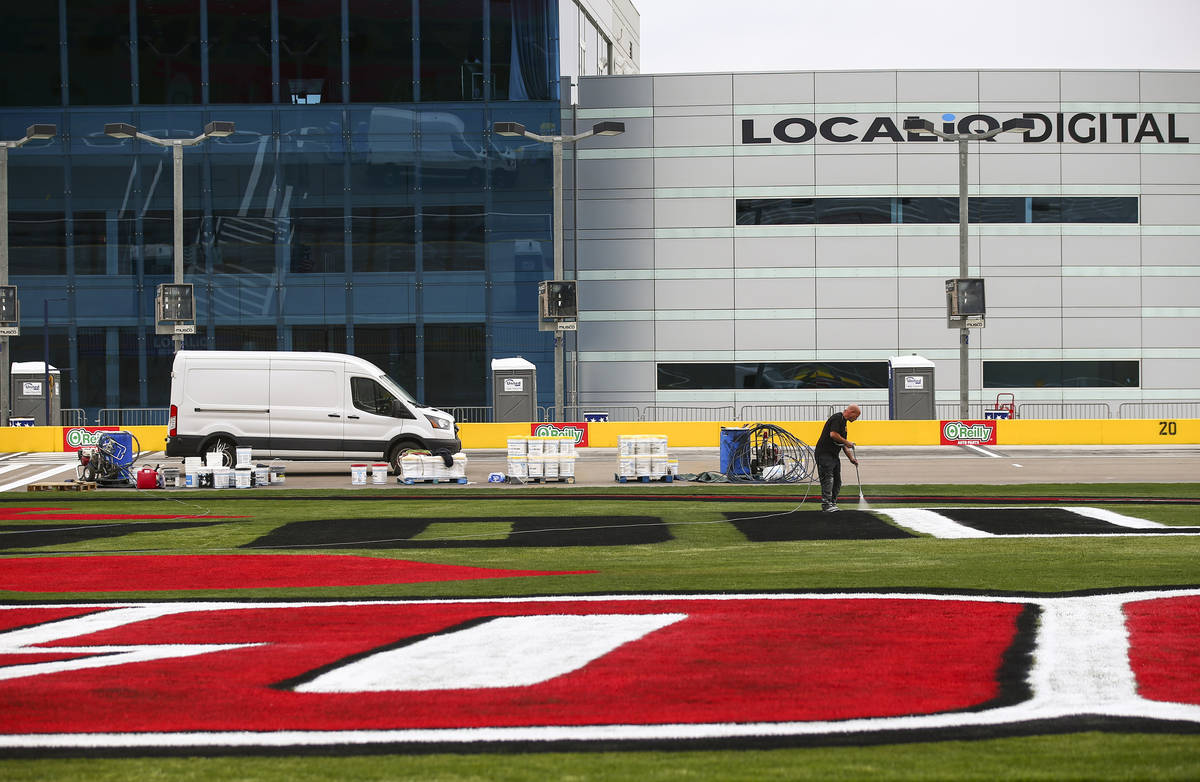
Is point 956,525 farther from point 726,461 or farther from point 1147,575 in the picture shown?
point 726,461

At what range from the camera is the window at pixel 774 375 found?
47031 millimetres

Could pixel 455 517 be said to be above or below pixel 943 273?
below

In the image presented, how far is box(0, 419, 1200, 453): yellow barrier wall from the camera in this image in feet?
128

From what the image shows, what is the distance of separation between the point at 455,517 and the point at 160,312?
2084 cm

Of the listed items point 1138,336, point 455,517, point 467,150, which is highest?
point 467,150

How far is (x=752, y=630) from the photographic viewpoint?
32.1 feet

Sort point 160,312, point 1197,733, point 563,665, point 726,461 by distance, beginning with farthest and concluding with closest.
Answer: point 160,312 → point 726,461 → point 563,665 → point 1197,733

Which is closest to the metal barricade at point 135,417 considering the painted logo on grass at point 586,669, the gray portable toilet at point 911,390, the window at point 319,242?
the window at point 319,242

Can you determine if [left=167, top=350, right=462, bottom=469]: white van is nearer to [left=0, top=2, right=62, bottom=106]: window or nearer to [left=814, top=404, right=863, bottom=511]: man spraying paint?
[left=814, top=404, right=863, bottom=511]: man spraying paint

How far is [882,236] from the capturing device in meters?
46.9

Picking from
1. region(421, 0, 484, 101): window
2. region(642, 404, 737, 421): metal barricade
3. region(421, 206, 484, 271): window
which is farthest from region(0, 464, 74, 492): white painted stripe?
region(421, 0, 484, 101): window

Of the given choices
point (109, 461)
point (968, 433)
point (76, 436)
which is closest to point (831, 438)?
point (109, 461)

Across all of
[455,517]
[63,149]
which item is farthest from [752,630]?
[63,149]

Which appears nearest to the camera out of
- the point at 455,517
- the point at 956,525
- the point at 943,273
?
the point at 956,525
